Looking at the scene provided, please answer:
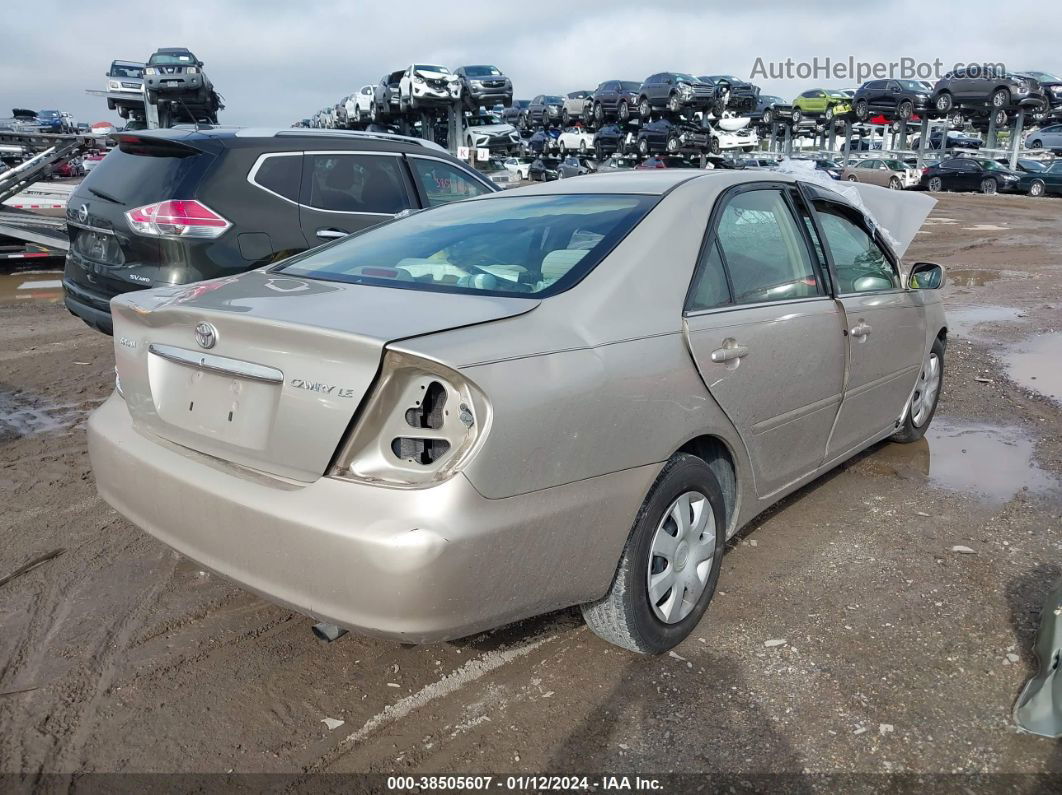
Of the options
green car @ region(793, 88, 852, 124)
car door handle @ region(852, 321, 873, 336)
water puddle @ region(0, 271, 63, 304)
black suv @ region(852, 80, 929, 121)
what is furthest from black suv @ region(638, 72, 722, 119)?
car door handle @ region(852, 321, 873, 336)

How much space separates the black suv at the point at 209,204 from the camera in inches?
207

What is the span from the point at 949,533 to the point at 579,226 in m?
2.25

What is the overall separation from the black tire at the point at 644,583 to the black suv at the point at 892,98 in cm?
3692

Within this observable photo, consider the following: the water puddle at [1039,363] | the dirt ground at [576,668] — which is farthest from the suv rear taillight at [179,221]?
the water puddle at [1039,363]

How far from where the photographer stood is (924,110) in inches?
1375

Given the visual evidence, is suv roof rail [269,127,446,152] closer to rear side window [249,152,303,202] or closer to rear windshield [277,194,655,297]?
rear side window [249,152,303,202]

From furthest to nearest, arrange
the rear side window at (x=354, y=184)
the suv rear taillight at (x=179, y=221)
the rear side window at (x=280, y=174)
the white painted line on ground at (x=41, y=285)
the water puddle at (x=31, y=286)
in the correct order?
the white painted line on ground at (x=41, y=285)
the water puddle at (x=31, y=286)
the rear side window at (x=354, y=184)
the rear side window at (x=280, y=174)
the suv rear taillight at (x=179, y=221)

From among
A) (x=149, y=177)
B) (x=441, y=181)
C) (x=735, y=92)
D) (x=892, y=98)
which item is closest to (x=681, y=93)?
(x=735, y=92)

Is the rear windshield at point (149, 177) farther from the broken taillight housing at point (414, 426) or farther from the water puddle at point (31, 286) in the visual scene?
the water puddle at point (31, 286)

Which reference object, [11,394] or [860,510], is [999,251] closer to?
[860,510]

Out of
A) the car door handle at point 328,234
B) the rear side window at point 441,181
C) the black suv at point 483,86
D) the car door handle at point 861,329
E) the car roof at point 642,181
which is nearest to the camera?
the car roof at point 642,181

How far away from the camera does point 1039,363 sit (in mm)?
7176

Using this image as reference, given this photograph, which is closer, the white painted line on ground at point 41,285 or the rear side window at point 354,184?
the rear side window at point 354,184

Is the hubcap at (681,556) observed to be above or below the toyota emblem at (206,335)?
below
